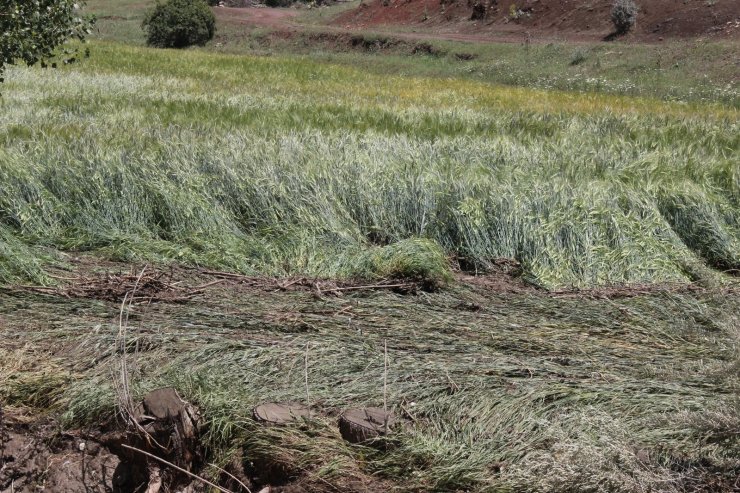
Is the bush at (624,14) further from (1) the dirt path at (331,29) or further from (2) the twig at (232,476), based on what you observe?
(2) the twig at (232,476)

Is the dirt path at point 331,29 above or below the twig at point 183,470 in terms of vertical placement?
above

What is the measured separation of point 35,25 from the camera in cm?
671

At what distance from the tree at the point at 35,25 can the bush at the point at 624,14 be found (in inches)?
960

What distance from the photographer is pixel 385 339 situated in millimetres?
3975

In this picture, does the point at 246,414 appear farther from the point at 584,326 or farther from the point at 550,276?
the point at 550,276

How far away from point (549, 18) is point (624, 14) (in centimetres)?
559

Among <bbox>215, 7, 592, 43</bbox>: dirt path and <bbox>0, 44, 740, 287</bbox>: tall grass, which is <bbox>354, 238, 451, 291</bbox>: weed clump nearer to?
<bbox>0, 44, 740, 287</bbox>: tall grass

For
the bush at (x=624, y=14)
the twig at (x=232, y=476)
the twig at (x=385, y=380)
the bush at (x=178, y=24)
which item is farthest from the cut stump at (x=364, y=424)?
the bush at (x=178, y=24)

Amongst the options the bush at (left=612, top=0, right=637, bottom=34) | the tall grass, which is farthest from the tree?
the bush at (left=612, top=0, right=637, bottom=34)

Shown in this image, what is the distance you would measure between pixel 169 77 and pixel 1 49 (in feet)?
38.1

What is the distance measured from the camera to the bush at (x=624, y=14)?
27891 mm

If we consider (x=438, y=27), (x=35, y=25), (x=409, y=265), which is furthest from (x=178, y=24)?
(x=409, y=265)

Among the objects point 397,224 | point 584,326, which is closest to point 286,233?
point 397,224

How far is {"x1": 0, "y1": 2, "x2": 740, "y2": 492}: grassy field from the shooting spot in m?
3.15
